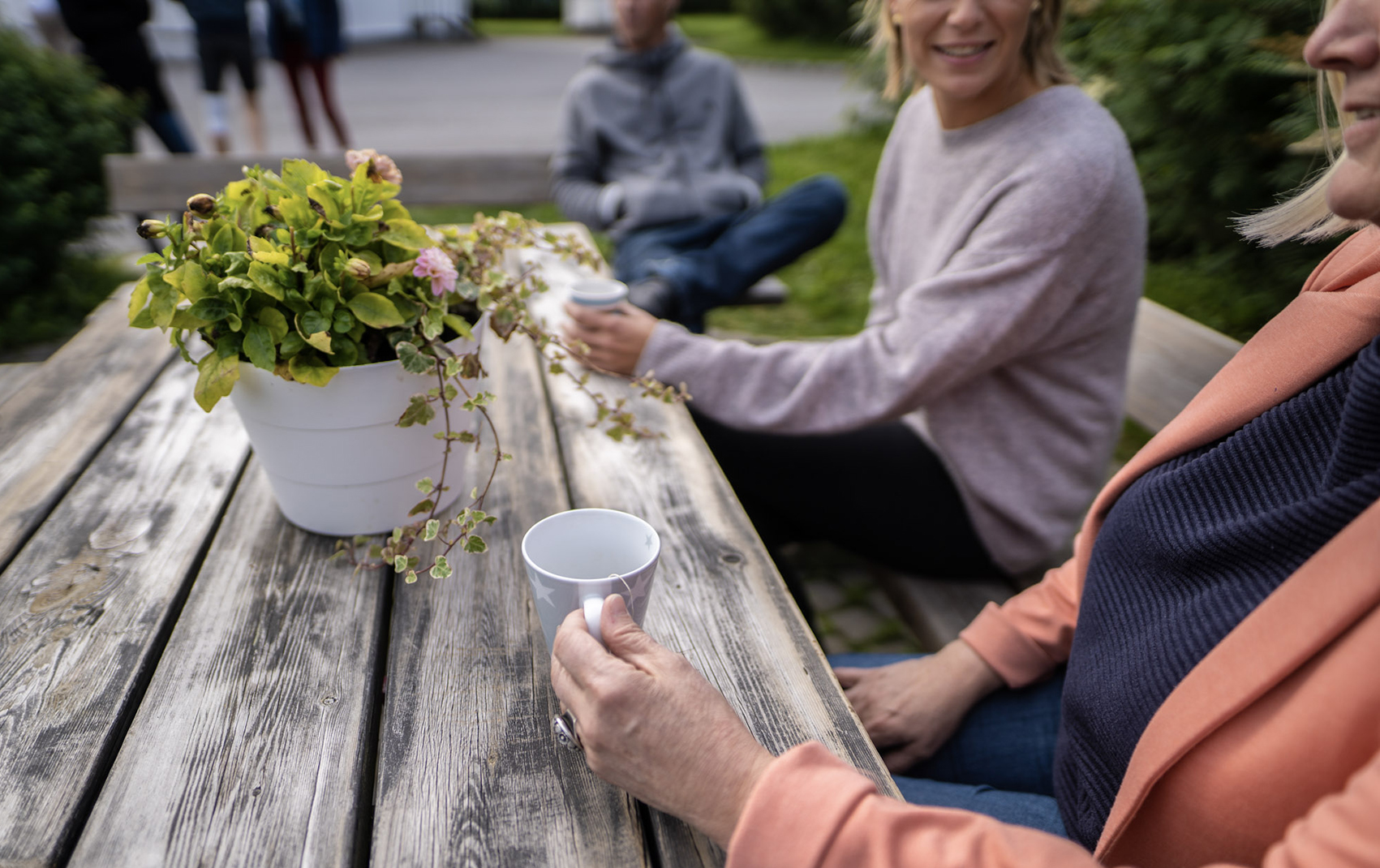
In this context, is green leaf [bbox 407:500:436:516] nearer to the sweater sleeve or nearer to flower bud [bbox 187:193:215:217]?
flower bud [bbox 187:193:215:217]

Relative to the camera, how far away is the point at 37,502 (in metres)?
1.20

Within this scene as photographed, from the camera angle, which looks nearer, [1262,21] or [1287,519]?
[1287,519]

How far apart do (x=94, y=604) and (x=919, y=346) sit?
118cm

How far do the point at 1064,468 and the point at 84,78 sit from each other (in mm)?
4727

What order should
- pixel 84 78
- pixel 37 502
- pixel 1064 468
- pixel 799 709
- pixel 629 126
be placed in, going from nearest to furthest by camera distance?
1. pixel 799 709
2. pixel 37 502
3. pixel 1064 468
4. pixel 629 126
5. pixel 84 78

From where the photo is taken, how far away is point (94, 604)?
3.31 feet

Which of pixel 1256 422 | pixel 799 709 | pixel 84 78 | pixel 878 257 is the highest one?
pixel 1256 422

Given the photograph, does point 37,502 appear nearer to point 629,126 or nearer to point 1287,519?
point 1287,519

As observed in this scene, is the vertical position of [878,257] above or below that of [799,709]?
below

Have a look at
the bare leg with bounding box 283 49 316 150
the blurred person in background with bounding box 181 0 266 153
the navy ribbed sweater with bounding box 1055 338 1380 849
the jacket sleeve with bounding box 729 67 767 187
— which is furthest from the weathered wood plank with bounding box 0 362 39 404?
the bare leg with bounding box 283 49 316 150

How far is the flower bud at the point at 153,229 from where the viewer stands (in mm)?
970

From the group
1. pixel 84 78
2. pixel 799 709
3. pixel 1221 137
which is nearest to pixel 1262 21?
pixel 1221 137

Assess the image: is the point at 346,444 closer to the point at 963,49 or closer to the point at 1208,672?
the point at 1208,672

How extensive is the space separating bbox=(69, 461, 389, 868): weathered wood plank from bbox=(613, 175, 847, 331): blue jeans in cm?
190
